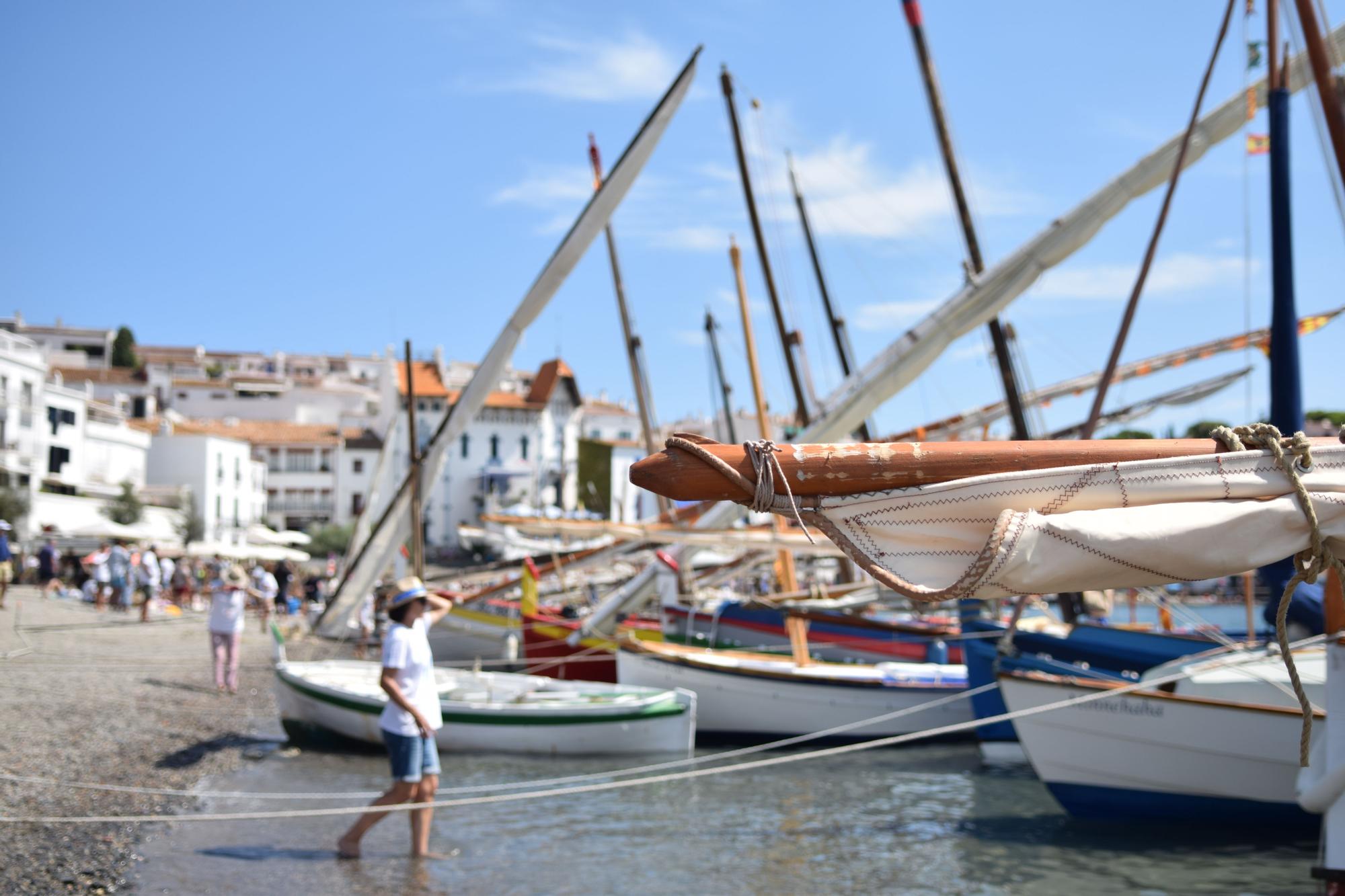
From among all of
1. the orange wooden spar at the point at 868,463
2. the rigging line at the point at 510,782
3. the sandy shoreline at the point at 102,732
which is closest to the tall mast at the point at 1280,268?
the rigging line at the point at 510,782

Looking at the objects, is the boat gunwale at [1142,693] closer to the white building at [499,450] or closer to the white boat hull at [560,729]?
the white boat hull at [560,729]

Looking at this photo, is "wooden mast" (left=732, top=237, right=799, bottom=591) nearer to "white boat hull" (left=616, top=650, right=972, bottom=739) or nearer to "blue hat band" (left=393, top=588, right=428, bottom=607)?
"white boat hull" (left=616, top=650, right=972, bottom=739)

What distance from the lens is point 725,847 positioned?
11.1 m

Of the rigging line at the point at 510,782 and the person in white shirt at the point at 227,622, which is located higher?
the person in white shirt at the point at 227,622

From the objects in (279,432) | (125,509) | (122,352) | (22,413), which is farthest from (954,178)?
(122,352)

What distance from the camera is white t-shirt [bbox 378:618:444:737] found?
9031 millimetres

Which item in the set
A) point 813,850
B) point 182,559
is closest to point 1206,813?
point 813,850

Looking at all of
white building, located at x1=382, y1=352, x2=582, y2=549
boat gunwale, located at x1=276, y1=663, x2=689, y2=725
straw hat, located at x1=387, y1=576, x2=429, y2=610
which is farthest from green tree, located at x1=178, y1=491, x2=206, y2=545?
straw hat, located at x1=387, y1=576, x2=429, y2=610

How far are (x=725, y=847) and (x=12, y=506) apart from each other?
138 ft

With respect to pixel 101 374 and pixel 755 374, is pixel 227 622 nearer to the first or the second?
pixel 755 374

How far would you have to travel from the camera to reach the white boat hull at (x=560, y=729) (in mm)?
15109

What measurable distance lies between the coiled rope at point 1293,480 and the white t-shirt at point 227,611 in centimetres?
1643

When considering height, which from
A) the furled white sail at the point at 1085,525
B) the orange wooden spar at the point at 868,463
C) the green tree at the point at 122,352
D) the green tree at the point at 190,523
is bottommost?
the furled white sail at the point at 1085,525

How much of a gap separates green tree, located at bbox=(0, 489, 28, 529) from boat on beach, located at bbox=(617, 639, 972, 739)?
35782 mm
